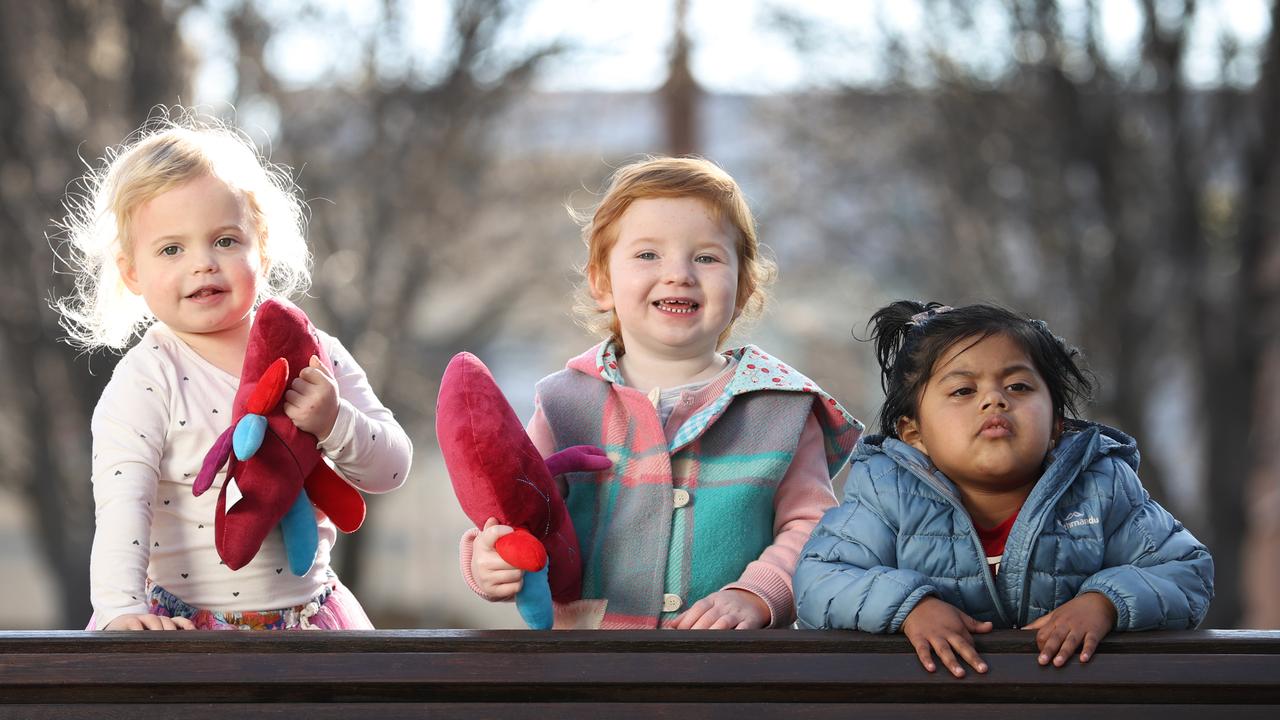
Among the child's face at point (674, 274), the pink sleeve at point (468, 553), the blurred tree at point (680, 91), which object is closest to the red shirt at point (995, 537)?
the child's face at point (674, 274)

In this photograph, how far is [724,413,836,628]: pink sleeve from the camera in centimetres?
241

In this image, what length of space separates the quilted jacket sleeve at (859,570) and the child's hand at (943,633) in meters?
0.02

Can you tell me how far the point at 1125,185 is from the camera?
7332 millimetres

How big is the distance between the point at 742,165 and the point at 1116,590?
7.85 metres

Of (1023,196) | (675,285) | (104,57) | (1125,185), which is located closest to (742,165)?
(1023,196)

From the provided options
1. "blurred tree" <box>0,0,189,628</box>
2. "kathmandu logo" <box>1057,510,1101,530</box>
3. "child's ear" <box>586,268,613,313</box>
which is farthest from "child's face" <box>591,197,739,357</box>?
"blurred tree" <box>0,0,189,628</box>

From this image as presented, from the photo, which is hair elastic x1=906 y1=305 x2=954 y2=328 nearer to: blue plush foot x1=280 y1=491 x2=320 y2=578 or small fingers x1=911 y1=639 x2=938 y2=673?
small fingers x1=911 y1=639 x2=938 y2=673

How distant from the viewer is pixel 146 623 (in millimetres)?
2191

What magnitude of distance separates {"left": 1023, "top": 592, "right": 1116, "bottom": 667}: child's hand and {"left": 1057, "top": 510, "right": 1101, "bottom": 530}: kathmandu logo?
Result: 0.14 m

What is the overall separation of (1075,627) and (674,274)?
911 mm

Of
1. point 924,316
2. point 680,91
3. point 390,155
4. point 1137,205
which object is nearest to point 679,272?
point 924,316

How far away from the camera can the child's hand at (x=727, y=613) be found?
7.67 feet

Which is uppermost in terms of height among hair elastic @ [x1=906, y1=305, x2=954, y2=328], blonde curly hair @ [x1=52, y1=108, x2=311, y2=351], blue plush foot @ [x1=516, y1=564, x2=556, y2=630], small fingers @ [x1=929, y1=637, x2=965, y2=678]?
blonde curly hair @ [x1=52, y1=108, x2=311, y2=351]

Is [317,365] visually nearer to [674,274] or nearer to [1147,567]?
[674,274]
